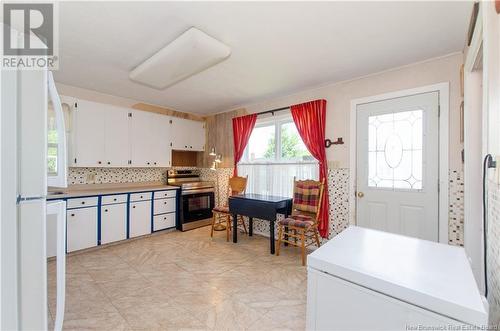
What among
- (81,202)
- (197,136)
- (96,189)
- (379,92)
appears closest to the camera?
(379,92)

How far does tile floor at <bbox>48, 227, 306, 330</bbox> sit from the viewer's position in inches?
72.0

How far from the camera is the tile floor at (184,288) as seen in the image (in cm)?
183

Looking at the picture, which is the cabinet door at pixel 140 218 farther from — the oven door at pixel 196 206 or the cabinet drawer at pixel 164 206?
the oven door at pixel 196 206

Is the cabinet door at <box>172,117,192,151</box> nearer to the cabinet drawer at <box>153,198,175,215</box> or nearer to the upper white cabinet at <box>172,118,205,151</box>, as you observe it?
the upper white cabinet at <box>172,118,205,151</box>

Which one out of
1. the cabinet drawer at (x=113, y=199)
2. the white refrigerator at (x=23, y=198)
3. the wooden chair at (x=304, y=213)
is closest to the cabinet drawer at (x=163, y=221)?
Result: the cabinet drawer at (x=113, y=199)

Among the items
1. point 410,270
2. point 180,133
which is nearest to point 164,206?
point 180,133

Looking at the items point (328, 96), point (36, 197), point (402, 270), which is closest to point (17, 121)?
point (36, 197)

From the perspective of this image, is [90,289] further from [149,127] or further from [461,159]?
[461,159]

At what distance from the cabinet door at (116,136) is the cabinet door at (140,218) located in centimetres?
73

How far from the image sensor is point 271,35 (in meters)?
2.04

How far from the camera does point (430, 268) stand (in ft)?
3.18

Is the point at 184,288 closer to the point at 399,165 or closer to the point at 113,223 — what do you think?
the point at 113,223

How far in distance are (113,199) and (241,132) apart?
238cm

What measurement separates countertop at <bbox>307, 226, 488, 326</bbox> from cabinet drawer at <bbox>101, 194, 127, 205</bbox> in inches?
133
